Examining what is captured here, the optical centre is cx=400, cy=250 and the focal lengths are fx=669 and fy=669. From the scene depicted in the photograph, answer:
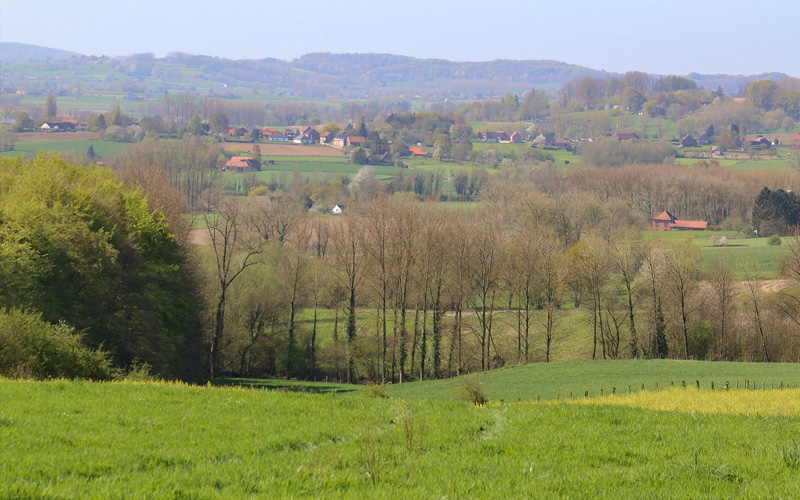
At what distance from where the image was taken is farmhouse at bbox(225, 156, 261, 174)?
139 metres

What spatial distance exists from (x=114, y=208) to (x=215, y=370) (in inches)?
665

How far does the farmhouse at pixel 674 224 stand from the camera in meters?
107

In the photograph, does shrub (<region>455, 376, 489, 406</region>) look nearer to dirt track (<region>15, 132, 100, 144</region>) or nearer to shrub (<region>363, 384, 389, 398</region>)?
shrub (<region>363, 384, 389, 398</region>)

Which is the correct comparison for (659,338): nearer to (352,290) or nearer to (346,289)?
(352,290)

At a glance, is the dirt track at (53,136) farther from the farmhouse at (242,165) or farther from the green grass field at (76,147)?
the farmhouse at (242,165)

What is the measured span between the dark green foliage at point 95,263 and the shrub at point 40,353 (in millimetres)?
7399

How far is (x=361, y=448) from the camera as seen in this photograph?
440 inches

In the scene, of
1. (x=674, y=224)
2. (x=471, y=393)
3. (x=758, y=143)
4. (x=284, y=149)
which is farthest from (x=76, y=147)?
(x=758, y=143)

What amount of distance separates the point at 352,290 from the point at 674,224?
73.3 meters

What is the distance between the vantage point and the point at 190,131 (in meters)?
178

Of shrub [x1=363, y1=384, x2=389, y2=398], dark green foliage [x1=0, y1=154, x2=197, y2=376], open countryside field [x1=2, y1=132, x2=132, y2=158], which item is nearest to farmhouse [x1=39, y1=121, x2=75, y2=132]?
open countryside field [x1=2, y1=132, x2=132, y2=158]

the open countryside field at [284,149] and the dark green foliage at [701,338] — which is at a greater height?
the open countryside field at [284,149]

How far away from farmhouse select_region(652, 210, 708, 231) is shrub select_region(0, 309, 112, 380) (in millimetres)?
96695

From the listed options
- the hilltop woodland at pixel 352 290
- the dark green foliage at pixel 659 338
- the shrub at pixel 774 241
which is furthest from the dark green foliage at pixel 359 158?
the dark green foliage at pixel 659 338
